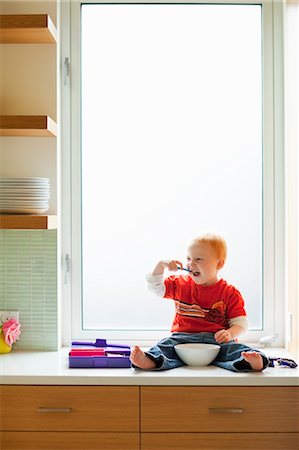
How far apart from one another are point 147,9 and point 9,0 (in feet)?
1.82

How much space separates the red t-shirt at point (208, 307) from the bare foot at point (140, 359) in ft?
0.86

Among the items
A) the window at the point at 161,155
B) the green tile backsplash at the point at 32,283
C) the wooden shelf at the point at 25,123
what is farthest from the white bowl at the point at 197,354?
the wooden shelf at the point at 25,123

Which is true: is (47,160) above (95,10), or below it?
below

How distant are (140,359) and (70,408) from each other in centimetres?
29

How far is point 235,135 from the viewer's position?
311 centimetres

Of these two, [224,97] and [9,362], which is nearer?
[9,362]

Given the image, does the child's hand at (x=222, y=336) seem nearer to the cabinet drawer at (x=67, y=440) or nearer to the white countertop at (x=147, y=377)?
the white countertop at (x=147, y=377)

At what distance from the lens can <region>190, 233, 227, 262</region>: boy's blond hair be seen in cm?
283

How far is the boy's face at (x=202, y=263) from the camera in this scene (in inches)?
111

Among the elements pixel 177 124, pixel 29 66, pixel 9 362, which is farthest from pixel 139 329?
pixel 29 66

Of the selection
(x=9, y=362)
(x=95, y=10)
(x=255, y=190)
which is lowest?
(x=9, y=362)

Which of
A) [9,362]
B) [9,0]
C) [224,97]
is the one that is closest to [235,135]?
[224,97]

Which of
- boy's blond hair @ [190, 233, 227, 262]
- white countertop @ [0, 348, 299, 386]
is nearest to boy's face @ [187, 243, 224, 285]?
boy's blond hair @ [190, 233, 227, 262]

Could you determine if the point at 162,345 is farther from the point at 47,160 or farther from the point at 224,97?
the point at 224,97
